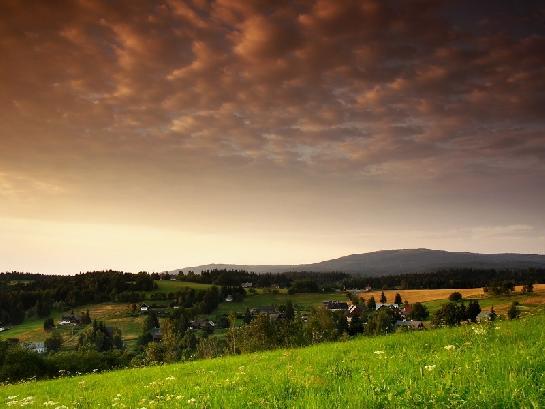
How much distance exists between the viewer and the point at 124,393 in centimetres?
1499

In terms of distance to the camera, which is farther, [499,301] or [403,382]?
[499,301]

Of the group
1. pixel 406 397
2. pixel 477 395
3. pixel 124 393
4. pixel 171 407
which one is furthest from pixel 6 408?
pixel 477 395

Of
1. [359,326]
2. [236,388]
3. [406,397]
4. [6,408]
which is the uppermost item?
[406,397]

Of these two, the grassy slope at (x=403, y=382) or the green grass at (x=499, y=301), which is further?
the green grass at (x=499, y=301)

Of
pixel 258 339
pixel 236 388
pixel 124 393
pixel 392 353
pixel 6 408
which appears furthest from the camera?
pixel 258 339

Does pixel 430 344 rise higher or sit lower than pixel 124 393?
higher

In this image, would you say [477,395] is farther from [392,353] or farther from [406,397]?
[392,353]

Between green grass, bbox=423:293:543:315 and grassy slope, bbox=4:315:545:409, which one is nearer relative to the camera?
grassy slope, bbox=4:315:545:409

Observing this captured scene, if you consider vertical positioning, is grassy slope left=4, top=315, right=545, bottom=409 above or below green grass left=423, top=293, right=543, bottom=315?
above

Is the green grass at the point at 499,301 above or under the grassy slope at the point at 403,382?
under

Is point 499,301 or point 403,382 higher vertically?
point 403,382

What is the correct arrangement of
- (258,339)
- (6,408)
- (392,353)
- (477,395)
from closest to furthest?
(477,395) < (392,353) < (6,408) < (258,339)

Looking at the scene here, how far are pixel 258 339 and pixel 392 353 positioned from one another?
79747mm

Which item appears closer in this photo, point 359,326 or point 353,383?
point 353,383
